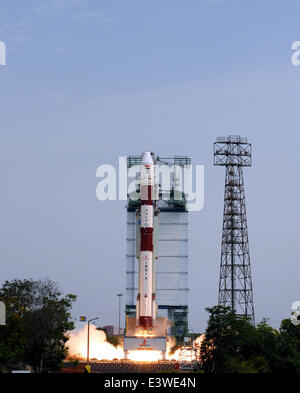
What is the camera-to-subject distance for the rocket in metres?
102

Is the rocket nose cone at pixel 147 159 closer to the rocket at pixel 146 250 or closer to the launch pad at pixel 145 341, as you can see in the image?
the rocket at pixel 146 250

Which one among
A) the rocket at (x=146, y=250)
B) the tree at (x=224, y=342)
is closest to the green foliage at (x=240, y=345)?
the tree at (x=224, y=342)

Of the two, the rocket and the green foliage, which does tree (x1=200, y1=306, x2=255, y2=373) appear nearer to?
the green foliage

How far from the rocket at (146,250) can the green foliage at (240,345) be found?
10826 millimetres

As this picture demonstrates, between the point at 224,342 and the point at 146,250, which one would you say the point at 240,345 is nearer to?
the point at 224,342

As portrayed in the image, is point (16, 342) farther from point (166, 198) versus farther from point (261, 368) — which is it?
point (166, 198)

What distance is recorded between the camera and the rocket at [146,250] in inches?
4031

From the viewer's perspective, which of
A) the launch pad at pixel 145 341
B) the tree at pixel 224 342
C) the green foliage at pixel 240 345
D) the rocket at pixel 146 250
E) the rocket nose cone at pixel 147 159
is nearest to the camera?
the green foliage at pixel 240 345

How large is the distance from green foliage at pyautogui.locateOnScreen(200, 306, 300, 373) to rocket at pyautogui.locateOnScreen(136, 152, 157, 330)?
1083cm

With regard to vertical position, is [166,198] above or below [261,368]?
above

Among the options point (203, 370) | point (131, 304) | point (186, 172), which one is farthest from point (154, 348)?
point (186, 172)
